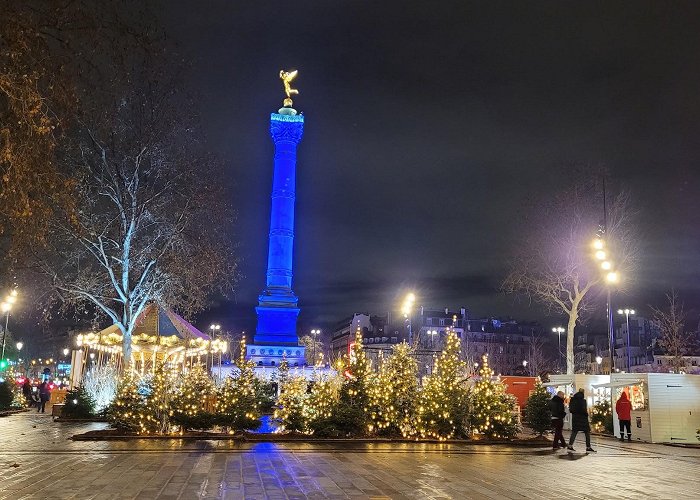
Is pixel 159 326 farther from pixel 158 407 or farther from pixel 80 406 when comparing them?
pixel 158 407

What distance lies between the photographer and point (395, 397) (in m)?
19.0

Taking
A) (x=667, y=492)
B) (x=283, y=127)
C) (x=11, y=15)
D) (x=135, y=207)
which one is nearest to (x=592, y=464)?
(x=667, y=492)

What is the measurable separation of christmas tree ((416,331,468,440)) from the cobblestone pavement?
4.30ft

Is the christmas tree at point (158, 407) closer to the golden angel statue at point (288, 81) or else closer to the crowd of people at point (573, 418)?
the crowd of people at point (573, 418)

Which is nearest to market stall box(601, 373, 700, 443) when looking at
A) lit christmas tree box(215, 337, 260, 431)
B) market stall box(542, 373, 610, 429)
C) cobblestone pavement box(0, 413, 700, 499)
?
cobblestone pavement box(0, 413, 700, 499)

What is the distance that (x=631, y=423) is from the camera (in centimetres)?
2239

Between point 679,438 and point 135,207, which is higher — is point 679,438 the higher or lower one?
the lower one

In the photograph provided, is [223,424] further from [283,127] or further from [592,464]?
[283,127]

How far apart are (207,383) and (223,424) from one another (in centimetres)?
174

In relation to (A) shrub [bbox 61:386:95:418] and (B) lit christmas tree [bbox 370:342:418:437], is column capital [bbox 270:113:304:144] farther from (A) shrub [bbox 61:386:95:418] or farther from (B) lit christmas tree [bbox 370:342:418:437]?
(B) lit christmas tree [bbox 370:342:418:437]

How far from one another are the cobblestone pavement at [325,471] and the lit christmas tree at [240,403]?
162 cm

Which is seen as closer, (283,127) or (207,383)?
(207,383)

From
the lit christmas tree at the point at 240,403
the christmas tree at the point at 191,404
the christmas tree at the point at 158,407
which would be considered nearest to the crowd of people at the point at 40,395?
the christmas tree at the point at 158,407

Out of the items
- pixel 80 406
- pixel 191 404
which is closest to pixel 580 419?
pixel 191 404
